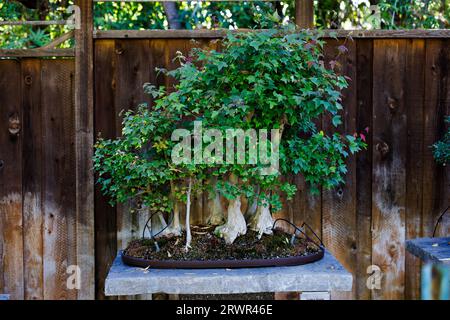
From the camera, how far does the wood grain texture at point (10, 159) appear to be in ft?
9.04

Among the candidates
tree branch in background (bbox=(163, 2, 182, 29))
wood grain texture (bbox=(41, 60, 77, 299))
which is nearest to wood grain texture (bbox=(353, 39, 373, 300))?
tree branch in background (bbox=(163, 2, 182, 29))

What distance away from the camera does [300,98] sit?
1.92 metres

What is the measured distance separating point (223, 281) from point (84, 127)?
3.93 feet

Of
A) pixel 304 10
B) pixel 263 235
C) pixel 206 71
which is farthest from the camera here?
pixel 304 10

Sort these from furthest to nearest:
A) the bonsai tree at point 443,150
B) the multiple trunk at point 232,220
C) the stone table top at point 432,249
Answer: the bonsai tree at point 443,150 < the multiple trunk at point 232,220 < the stone table top at point 432,249

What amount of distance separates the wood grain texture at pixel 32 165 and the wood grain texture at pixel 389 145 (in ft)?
5.73

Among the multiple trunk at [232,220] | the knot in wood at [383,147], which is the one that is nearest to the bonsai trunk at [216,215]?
the multiple trunk at [232,220]

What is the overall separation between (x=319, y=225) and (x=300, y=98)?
1044 mm

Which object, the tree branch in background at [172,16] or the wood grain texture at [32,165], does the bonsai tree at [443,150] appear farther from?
the wood grain texture at [32,165]

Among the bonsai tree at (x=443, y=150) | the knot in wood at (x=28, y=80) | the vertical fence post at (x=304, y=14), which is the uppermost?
the vertical fence post at (x=304, y=14)

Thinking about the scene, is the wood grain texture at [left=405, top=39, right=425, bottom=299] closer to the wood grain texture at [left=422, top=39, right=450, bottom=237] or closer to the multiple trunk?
the wood grain texture at [left=422, top=39, right=450, bottom=237]

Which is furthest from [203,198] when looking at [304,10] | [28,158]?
[304,10]

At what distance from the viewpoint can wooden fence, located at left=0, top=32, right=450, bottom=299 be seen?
275 centimetres

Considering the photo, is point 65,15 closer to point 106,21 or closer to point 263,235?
point 106,21
